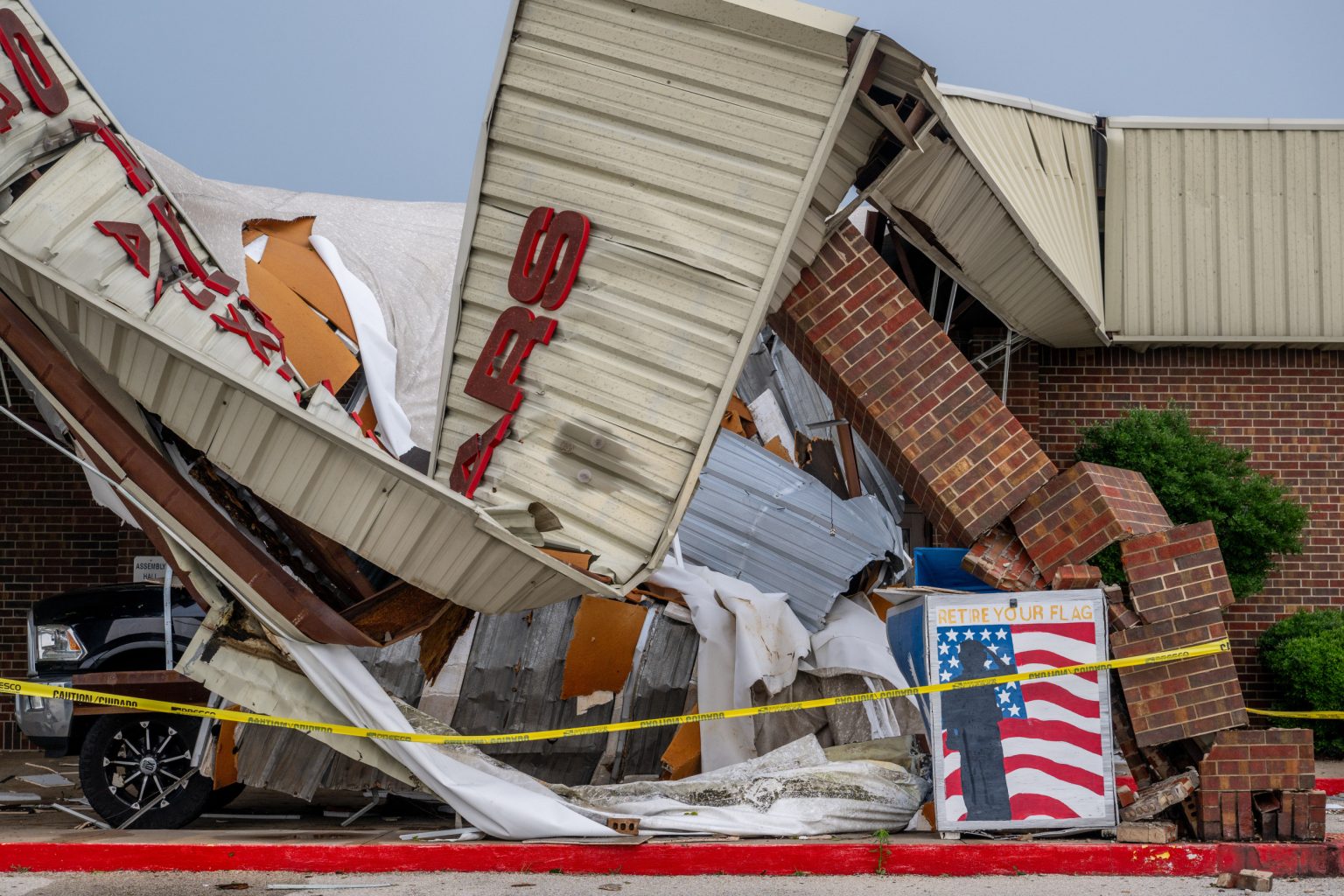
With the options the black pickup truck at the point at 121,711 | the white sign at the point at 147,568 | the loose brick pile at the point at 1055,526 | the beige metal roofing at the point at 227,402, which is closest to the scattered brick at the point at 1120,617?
the loose brick pile at the point at 1055,526

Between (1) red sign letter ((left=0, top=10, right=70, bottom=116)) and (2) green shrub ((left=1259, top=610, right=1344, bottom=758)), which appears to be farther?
(2) green shrub ((left=1259, top=610, right=1344, bottom=758))

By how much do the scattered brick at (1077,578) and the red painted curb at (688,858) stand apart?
1380 millimetres

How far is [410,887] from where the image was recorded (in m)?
6.14

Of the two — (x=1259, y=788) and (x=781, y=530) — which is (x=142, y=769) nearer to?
(x=781, y=530)

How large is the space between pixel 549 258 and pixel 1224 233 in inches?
283

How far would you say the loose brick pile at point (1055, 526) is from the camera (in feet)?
23.0

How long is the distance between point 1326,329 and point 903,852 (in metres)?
7.47

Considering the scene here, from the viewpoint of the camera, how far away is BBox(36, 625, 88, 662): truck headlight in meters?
8.69

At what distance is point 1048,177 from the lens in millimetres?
10992

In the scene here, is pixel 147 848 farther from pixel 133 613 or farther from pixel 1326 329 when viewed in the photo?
pixel 1326 329

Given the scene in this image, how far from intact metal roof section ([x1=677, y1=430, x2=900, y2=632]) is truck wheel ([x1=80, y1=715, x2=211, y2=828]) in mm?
3782

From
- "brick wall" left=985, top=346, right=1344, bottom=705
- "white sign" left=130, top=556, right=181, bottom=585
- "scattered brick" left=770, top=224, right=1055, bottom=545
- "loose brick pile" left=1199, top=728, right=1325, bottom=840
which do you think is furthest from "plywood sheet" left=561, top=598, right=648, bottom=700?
"white sign" left=130, top=556, right=181, bottom=585

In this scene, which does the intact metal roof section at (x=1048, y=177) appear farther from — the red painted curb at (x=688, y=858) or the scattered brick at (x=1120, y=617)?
the red painted curb at (x=688, y=858)

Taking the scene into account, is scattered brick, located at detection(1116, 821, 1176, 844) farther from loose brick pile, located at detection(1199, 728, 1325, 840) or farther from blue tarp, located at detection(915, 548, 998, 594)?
blue tarp, located at detection(915, 548, 998, 594)
